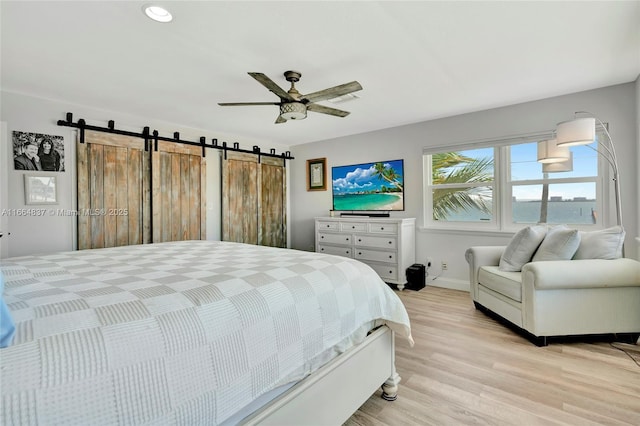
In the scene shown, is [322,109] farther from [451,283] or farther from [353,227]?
[451,283]

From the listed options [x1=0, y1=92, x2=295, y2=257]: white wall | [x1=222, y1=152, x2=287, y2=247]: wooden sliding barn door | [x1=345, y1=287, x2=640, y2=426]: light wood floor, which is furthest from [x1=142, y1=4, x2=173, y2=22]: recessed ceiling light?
[x1=222, y1=152, x2=287, y2=247]: wooden sliding barn door

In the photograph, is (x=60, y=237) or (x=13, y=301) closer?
(x=13, y=301)

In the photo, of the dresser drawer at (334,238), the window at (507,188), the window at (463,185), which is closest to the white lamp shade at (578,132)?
the window at (507,188)

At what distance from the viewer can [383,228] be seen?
422 cm

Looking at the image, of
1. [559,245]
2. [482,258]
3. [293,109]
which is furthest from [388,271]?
[293,109]

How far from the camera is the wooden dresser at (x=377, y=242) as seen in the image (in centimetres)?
409

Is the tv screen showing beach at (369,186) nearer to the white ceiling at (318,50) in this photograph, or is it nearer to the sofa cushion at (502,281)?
the white ceiling at (318,50)

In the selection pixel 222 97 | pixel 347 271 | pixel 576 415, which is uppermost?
pixel 222 97

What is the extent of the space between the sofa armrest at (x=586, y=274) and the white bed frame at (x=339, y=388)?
56.9 inches

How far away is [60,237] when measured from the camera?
130 inches

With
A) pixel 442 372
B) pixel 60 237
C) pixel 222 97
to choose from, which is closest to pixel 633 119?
pixel 442 372

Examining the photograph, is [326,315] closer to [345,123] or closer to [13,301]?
[13,301]

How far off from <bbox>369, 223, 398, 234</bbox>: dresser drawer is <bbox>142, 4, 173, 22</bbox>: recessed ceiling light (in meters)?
3.25

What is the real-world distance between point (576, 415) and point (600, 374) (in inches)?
23.7
